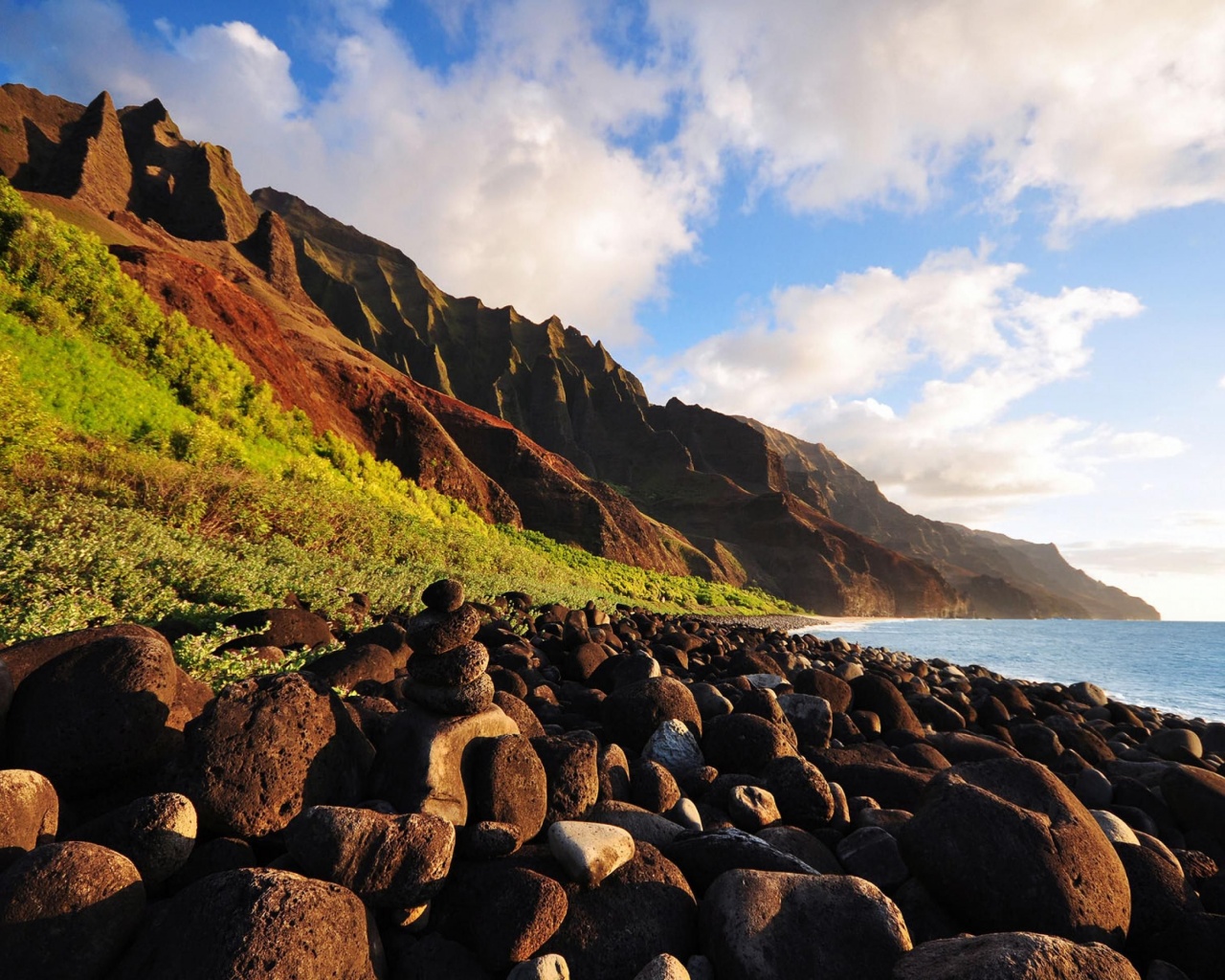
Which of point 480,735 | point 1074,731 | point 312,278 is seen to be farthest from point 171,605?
point 312,278

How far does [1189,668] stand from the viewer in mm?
34844

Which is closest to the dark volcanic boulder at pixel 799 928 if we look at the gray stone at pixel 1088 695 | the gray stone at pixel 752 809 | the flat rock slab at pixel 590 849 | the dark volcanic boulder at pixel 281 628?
the flat rock slab at pixel 590 849

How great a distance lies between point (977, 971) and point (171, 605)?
7711 mm

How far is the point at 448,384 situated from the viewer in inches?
3541

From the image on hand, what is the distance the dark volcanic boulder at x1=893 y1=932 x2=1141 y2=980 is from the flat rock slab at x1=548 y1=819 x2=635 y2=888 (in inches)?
46.8

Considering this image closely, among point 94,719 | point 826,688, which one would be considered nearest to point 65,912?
point 94,719

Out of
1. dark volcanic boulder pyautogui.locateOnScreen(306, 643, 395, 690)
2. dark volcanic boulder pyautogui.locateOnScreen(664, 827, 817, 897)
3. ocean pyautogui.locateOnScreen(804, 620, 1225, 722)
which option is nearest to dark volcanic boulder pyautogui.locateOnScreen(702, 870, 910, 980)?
dark volcanic boulder pyautogui.locateOnScreen(664, 827, 817, 897)

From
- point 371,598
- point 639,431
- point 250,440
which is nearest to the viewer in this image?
point 371,598

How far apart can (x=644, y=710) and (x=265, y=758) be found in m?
3.15

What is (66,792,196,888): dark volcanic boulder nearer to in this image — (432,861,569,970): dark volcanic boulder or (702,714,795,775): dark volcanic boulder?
(432,861,569,970): dark volcanic boulder

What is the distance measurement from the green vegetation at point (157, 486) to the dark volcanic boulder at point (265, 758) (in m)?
2.29

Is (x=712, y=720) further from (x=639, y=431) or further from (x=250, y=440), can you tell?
(x=639, y=431)

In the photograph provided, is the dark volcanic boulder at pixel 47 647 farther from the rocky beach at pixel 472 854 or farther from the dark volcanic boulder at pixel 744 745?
the dark volcanic boulder at pixel 744 745

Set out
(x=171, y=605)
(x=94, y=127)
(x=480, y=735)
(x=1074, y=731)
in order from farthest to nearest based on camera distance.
→ (x=94, y=127)
(x=1074, y=731)
(x=171, y=605)
(x=480, y=735)
